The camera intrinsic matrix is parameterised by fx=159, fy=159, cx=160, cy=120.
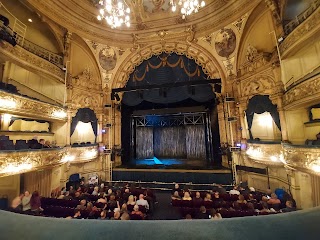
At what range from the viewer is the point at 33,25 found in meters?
8.63

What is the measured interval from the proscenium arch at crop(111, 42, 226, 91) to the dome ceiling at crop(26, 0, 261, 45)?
98cm

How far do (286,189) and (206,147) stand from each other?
5714mm

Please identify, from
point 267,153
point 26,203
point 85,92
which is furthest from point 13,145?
point 267,153

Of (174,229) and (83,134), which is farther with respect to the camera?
(83,134)

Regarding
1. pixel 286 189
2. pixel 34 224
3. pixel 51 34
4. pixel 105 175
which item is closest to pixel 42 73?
pixel 51 34

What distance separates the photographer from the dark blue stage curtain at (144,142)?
1318 centimetres

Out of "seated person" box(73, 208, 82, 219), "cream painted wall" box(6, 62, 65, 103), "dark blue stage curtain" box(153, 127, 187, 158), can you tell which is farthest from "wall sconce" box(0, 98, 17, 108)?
"dark blue stage curtain" box(153, 127, 187, 158)

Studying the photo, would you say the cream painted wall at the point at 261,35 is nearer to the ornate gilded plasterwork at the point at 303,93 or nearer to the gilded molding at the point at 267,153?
the ornate gilded plasterwork at the point at 303,93

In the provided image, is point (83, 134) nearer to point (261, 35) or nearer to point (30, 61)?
point (30, 61)

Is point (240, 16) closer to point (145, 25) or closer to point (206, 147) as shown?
point (145, 25)

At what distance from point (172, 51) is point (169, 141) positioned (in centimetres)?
703

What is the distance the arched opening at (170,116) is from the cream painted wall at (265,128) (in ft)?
8.32

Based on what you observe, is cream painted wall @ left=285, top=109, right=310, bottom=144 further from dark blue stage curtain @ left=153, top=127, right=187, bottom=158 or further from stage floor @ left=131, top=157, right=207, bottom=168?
dark blue stage curtain @ left=153, top=127, right=187, bottom=158

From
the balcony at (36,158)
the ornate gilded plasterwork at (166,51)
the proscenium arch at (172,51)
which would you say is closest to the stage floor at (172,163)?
the balcony at (36,158)
